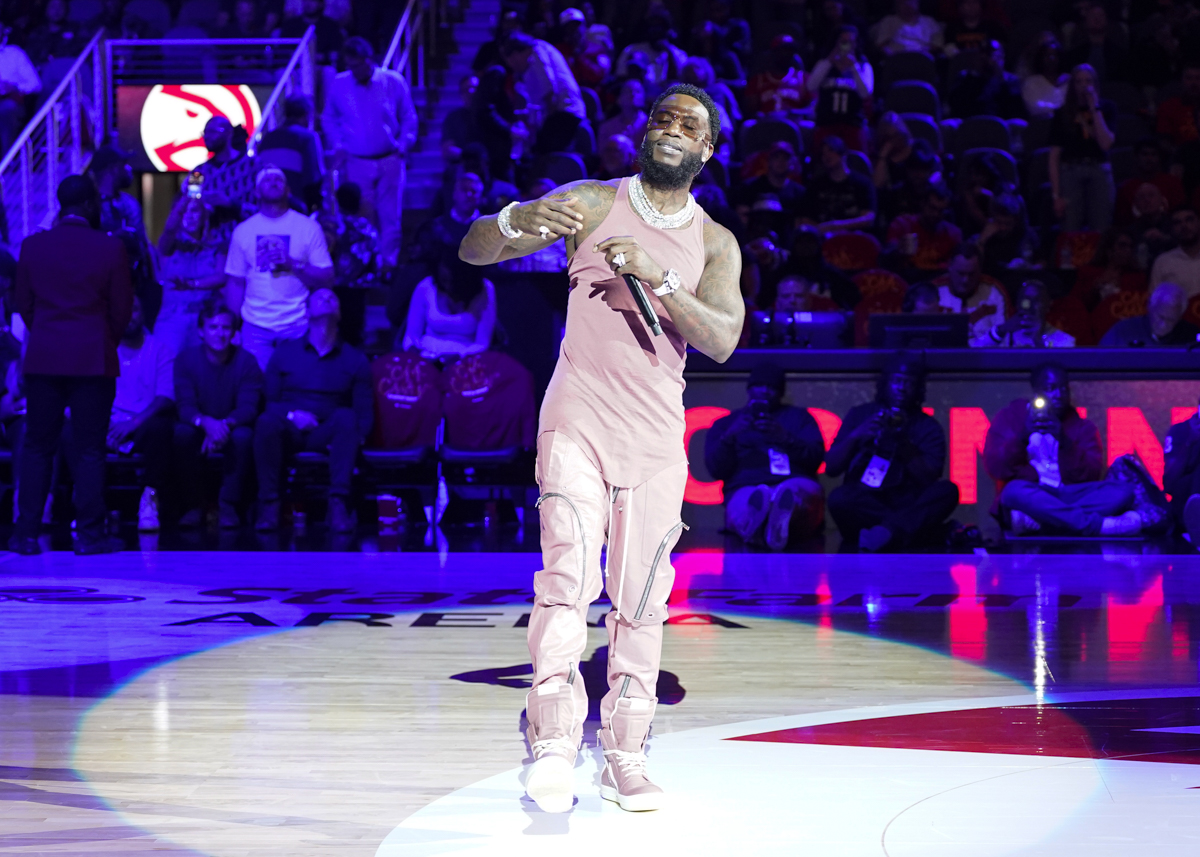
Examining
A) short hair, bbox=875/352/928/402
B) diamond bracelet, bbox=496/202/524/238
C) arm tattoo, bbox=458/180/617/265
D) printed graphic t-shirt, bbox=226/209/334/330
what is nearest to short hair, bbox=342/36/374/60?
printed graphic t-shirt, bbox=226/209/334/330

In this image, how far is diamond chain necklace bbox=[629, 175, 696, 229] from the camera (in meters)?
3.33

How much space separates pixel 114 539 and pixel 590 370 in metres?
5.06

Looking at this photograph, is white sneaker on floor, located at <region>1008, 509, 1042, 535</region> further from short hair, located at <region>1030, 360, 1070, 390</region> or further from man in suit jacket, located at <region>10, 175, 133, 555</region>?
man in suit jacket, located at <region>10, 175, 133, 555</region>

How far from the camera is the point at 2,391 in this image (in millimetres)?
8914

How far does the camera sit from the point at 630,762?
3.26m

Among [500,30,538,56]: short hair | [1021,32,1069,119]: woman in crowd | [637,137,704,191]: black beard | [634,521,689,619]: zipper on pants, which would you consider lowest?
[634,521,689,619]: zipper on pants

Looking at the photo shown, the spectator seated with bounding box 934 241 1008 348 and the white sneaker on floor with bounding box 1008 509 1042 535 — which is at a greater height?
the spectator seated with bounding box 934 241 1008 348

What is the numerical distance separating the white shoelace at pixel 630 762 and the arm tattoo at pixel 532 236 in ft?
3.77

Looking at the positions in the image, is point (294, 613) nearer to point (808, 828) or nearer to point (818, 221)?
point (808, 828)

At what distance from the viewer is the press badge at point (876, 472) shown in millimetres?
7984

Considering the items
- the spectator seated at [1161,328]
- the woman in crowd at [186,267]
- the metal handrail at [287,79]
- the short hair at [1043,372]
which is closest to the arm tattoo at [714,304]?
the short hair at [1043,372]

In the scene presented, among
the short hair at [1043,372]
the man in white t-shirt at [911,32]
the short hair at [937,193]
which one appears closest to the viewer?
the short hair at [1043,372]

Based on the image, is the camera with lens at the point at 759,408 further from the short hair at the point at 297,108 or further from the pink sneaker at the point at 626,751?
the pink sneaker at the point at 626,751

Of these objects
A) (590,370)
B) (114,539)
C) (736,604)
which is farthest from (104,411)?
(590,370)
